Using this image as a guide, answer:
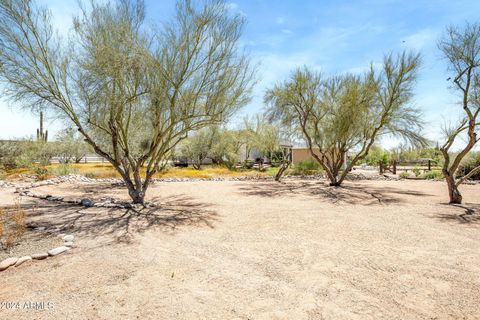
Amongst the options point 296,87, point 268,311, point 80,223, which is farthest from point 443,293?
point 296,87

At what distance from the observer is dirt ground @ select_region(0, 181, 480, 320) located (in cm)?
291

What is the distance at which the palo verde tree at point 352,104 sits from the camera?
42.1 feet

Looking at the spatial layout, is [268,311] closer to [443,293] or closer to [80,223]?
[443,293]

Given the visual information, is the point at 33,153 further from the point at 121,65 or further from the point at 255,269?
the point at 255,269

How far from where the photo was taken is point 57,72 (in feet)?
25.5

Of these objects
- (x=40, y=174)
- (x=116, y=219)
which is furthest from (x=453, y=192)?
(x=40, y=174)

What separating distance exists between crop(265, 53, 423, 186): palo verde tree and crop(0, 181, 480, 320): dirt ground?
7.51m

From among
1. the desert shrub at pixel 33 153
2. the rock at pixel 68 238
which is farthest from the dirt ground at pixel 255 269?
the desert shrub at pixel 33 153

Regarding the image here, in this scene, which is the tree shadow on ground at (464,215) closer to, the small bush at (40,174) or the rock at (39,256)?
the rock at (39,256)

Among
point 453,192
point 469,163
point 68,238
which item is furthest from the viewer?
point 469,163

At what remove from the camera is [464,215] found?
755cm

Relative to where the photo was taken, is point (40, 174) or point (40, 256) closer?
point (40, 256)

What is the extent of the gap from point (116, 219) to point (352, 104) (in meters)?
11.4

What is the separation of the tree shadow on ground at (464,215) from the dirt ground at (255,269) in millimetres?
122
